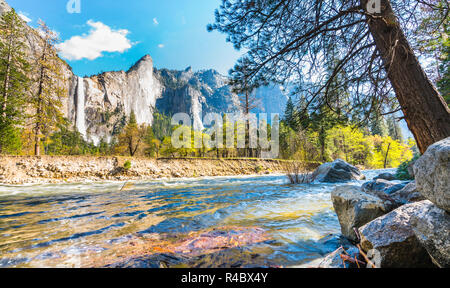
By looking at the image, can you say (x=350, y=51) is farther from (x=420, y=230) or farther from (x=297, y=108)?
(x=420, y=230)

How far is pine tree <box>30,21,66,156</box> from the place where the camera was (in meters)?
14.7

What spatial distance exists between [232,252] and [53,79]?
883 inches

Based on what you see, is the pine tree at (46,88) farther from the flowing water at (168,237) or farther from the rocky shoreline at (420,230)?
the rocky shoreline at (420,230)

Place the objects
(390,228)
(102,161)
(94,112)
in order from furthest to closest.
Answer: (94,112), (102,161), (390,228)

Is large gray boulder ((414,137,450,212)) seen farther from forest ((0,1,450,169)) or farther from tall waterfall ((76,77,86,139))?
tall waterfall ((76,77,86,139))

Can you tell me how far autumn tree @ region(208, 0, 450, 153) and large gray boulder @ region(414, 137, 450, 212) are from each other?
198 centimetres

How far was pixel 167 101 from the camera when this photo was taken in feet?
433

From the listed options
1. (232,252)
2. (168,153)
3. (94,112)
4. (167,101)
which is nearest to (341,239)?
(232,252)

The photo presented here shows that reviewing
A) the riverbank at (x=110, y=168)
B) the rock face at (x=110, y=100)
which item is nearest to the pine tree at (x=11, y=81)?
the riverbank at (x=110, y=168)

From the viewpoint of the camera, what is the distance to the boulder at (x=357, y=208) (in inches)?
89.6

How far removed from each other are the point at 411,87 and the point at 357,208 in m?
2.08

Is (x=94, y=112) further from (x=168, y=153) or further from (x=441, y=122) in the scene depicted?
(x=441, y=122)

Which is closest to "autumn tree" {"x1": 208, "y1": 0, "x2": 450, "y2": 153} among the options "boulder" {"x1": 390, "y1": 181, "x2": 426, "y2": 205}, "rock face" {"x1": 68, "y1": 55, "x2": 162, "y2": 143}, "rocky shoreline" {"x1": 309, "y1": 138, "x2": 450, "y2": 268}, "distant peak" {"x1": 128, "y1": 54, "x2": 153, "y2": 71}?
"boulder" {"x1": 390, "y1": 181, "x2": 426, "y2": 205}

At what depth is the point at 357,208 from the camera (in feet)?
7.63
